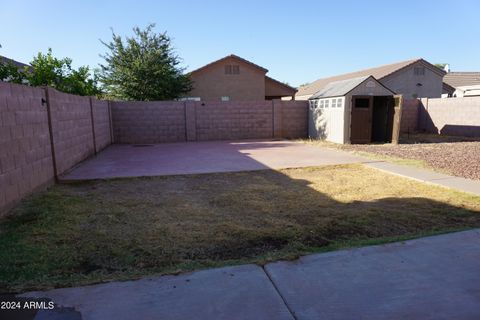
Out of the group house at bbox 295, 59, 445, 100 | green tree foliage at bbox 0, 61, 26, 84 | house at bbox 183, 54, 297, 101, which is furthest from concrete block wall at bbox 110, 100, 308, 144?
house at bbox 295, 59, 445, 100

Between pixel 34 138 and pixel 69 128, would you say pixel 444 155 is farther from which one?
pixel 34 138

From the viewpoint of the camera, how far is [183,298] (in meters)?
2.80

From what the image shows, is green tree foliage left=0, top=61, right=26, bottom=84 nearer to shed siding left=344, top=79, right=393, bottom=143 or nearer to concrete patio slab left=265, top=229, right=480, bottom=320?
concrete patio slab left=265, top=229, right=480, bottom=320

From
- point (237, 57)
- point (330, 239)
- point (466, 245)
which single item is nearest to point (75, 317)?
point (330, 239)

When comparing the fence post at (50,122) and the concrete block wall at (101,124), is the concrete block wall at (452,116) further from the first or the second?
the fence post at (50,122)

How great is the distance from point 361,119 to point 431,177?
7.20m

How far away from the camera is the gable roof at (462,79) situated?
37.1 m

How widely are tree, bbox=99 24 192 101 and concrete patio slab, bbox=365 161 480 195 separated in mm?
15753

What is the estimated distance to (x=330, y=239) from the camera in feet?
13.5

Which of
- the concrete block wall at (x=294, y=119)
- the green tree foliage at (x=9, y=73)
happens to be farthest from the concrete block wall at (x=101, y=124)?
the concrete block wall at (x=294, y=119)

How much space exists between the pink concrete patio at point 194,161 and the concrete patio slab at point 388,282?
5.54m

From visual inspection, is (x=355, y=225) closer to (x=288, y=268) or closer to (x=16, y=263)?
(x=288, y=268)

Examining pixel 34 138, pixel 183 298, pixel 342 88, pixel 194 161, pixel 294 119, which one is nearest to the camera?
pixel 183 298

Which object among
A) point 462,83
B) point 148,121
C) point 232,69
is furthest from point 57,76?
point 462,83
